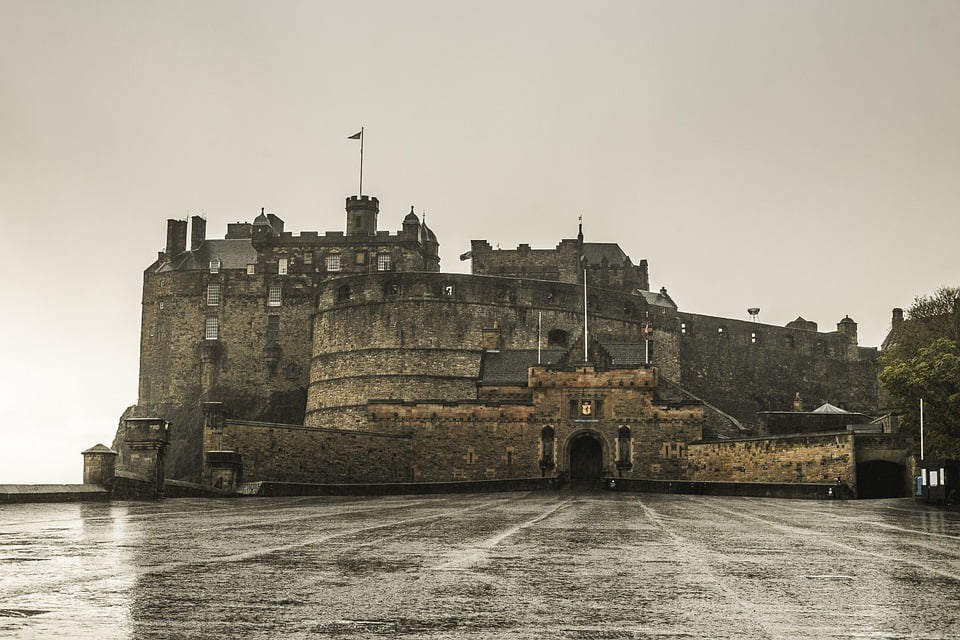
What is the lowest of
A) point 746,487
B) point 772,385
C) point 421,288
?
point 746,487

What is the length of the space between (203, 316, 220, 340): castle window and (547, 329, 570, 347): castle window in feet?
59.4

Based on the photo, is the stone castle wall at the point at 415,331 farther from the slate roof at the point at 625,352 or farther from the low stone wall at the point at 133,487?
the low stone wall at the point at 133,487

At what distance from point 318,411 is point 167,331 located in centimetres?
1182

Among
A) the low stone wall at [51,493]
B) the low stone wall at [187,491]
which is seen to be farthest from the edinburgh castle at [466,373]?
the low stone wall at [51,493]

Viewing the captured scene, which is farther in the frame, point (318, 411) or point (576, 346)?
point (318, 411)

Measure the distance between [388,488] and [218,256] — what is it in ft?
116

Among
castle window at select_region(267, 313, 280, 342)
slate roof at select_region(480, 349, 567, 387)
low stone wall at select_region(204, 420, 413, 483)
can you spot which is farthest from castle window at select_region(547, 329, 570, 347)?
castle window at select_region(267, 313, 280, 342)

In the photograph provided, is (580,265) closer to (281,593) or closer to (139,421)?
(139,421)

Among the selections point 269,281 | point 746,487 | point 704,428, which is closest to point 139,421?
point 746,487

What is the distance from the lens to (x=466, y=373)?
51.3 metres

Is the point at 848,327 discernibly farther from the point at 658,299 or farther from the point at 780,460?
the point at 780,460

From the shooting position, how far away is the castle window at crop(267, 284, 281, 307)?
5734 cm

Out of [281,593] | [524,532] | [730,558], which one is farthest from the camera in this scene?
[524,532]

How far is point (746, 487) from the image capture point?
30797 mm
